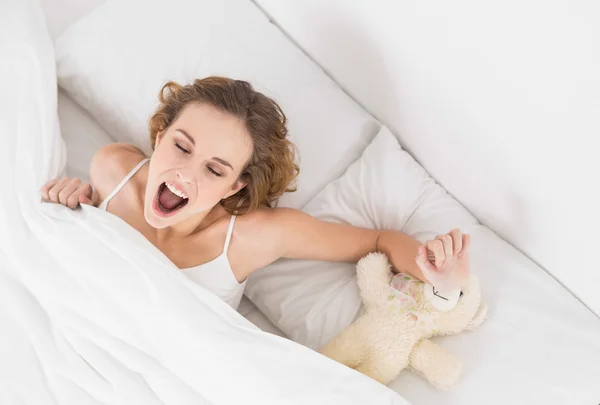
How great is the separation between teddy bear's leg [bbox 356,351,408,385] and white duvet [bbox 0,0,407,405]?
0.10 m

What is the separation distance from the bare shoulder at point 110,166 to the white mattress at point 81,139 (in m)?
0.11

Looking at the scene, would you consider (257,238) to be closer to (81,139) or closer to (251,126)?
(251,126)

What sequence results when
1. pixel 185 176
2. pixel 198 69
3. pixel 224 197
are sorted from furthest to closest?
pixel 198 69, pixel 224 197, pixel 185 176

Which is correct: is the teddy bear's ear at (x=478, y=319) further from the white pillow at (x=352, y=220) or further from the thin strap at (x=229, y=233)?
the thin strap at (x=229, y=233)

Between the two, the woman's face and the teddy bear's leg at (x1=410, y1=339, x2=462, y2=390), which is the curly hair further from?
the teddy bear's leg at (x1=410, y1=339, x2=462, y2=390)

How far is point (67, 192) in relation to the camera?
1.17 meters

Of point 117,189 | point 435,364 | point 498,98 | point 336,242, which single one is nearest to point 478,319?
point 435,364

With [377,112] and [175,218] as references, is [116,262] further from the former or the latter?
[377,112]

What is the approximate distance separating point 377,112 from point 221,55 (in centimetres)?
39

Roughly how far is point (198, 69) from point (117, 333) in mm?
645

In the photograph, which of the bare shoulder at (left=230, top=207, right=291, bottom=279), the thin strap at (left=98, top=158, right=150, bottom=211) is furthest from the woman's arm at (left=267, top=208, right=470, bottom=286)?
the thin strap at (left=98, top=158, right=150, bottom=211)

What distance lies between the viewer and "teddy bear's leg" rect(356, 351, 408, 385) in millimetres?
1123

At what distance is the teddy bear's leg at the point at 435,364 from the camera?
110 centimetres

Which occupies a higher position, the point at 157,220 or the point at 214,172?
the point at 214,172
